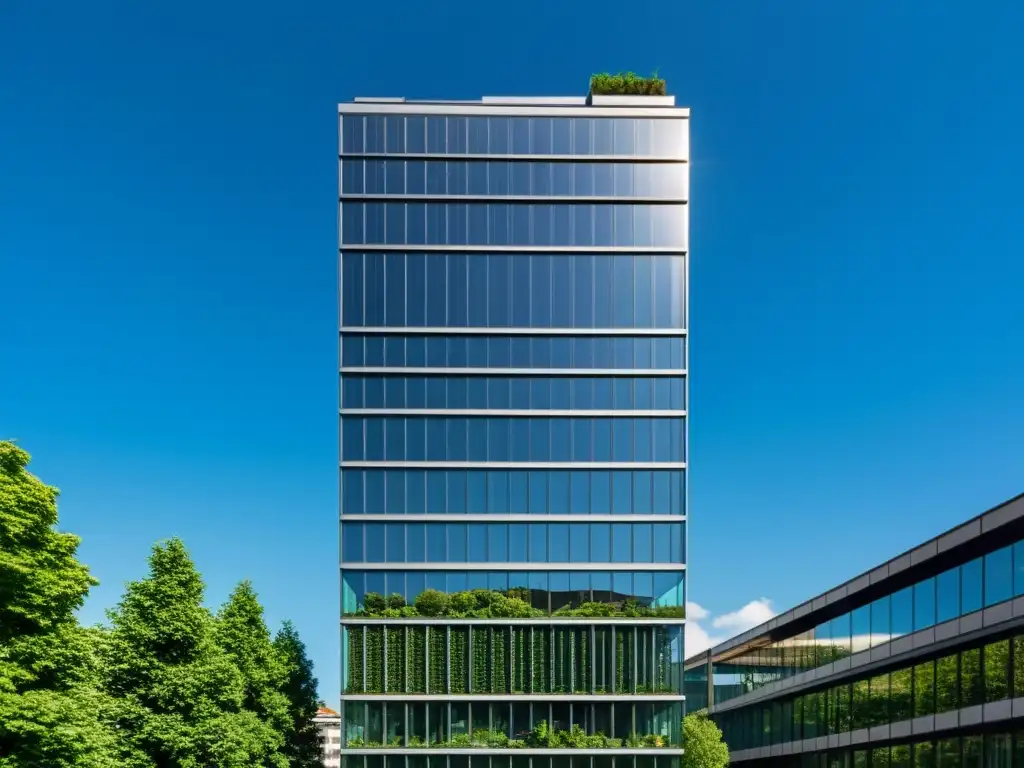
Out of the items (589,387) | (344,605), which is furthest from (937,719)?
(344,605)

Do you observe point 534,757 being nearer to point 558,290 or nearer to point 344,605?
point 344,605

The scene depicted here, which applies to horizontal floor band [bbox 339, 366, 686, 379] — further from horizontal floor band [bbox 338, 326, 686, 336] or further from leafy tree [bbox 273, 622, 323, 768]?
leafy tree [bbox 273, 622, 323, 768]

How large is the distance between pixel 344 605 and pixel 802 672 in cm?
2906

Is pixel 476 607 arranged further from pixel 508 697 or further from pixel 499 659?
pixel 508 697

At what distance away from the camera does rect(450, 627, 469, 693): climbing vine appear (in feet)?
227

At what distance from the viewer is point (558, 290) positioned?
240 feet

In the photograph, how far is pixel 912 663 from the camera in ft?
181

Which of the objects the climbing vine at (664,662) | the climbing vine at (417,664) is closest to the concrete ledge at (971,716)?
the climbing vine at (664,662)

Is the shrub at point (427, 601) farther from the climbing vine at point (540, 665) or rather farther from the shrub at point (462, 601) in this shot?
the climbing vine at point (540, 665)

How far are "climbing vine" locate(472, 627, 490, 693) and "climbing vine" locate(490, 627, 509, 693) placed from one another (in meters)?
0.35

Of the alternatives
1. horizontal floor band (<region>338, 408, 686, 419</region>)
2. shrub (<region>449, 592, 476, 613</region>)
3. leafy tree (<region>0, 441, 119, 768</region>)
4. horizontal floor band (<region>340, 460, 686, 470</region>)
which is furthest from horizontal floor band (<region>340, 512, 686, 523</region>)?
leafy tree (<region>0, 441, 119, 768</region>)

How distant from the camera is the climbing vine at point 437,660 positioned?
69062 mm

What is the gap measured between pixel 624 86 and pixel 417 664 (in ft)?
124

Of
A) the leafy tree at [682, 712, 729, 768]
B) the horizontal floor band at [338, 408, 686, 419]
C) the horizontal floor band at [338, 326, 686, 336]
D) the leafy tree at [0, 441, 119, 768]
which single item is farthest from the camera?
the leafy tree at [682, 712, 729, 768]
